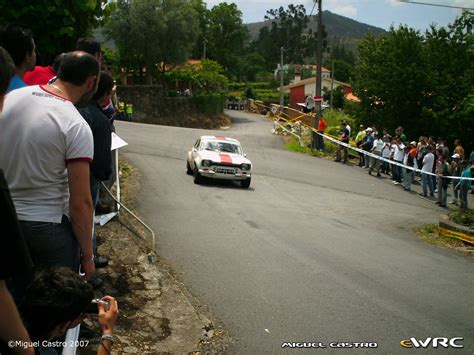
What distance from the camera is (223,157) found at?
16.8m

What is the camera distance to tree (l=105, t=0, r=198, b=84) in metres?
53.7

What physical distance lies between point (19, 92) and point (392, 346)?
4404mm

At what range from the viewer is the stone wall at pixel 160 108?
4862 centimetres

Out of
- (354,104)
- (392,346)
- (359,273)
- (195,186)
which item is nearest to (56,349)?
(392,346)

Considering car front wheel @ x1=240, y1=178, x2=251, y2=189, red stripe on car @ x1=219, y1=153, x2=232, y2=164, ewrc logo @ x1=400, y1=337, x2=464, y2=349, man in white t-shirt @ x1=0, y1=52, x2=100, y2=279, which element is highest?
man in white t-shirt @ x1=0, y1=52, x2=100, y2=279

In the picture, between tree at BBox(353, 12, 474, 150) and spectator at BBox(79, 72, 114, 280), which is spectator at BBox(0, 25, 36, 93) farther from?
tree at BBox(353, 12, 474, 150)

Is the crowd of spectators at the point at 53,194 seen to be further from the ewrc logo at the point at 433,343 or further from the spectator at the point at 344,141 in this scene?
the spectator at the point at 344,141

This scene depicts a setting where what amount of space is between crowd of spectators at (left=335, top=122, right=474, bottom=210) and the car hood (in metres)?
6.38

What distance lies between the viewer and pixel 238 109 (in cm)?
7969

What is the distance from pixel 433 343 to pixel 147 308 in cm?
318

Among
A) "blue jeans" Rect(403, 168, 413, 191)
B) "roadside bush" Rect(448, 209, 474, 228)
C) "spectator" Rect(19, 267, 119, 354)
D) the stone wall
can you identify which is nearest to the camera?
"spectator" Rect(19, 267, 119, 354)

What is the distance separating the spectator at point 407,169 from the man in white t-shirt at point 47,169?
17.7m

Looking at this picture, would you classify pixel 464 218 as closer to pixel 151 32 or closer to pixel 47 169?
pixel 47 169

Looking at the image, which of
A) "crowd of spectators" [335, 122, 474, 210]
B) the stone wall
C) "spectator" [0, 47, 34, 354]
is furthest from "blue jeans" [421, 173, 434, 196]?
the stone wall
